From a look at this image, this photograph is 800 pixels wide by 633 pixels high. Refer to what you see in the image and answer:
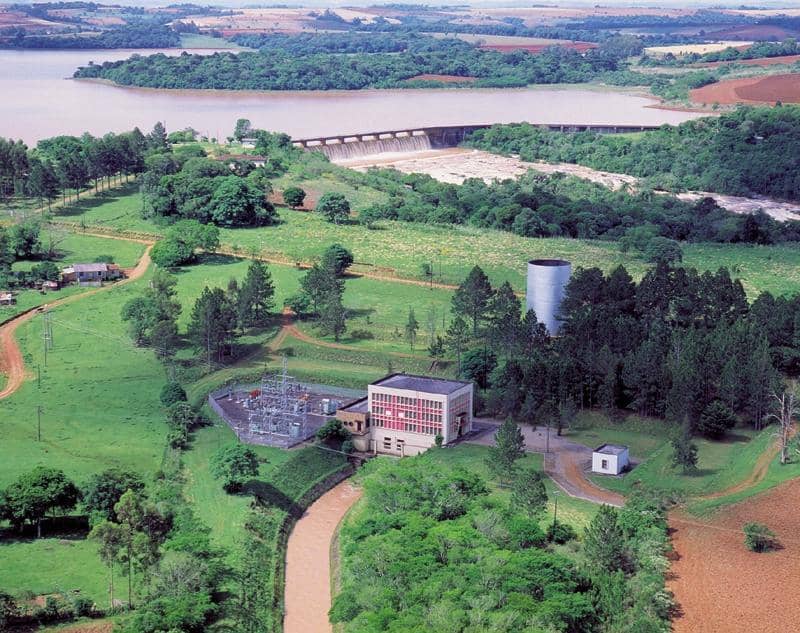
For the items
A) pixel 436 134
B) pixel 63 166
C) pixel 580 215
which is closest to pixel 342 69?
pixel 436 134

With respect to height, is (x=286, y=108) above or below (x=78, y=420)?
below

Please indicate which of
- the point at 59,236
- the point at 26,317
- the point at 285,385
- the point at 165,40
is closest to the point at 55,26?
the point at 165,40

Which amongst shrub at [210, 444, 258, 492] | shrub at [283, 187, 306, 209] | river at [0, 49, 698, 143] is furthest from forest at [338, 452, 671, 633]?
river at [0, 49, 698, 143]

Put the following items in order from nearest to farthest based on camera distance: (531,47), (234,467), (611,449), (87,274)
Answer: (234,467) → (611,449) → (87,274) → (531,47)

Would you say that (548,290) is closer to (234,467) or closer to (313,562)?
(234,467)

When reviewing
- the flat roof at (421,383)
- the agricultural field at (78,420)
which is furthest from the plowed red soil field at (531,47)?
the flat roof at (421,383)

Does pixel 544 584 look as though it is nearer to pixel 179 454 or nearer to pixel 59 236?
pixel 179 454
